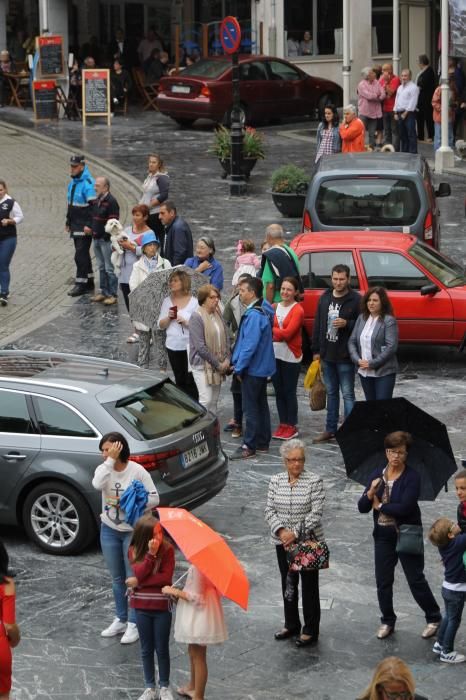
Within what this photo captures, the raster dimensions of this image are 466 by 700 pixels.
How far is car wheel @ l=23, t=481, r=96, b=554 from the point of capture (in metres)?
11.4

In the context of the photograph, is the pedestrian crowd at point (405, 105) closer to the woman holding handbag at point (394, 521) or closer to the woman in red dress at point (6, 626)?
the woman holding handbag at point (394, 521)

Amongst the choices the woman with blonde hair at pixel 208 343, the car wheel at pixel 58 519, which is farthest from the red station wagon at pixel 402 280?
the car wheel at pixel 58 519

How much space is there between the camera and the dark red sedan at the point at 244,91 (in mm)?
34531

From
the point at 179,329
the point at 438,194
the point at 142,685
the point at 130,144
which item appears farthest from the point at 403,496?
the point at 130,144

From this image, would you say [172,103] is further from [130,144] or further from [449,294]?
[449,294]

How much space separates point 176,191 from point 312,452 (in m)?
14.3

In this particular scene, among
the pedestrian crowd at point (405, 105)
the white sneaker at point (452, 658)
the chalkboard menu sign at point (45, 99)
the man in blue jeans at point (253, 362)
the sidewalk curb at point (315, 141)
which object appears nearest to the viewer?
the white sneaker at point (452, 658)

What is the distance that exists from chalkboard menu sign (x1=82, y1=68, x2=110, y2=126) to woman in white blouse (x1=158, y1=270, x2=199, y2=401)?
2304cm

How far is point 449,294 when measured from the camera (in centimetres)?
1647

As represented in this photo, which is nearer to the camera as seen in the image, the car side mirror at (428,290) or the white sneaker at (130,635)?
the white sneaker at (130,635)

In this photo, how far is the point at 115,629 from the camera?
10031 millimetres

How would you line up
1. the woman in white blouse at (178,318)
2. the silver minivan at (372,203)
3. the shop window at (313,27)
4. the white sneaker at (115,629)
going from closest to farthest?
the white sneaker at (115,629), the woman in white blouse at (178,318), the silver minivan at (372,203), the shop window at (313,27)

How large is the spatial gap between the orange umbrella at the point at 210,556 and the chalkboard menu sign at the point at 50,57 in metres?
30.8

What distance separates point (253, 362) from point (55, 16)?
28.3 meters
